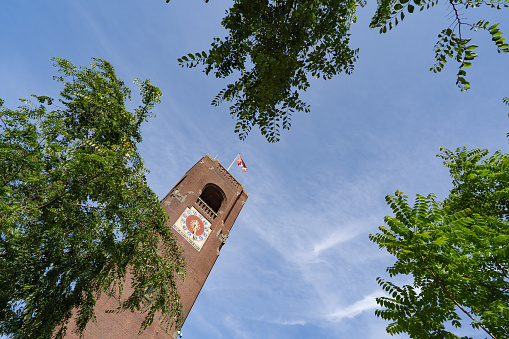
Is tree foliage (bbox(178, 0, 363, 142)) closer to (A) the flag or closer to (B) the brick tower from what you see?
(B) the brick tower

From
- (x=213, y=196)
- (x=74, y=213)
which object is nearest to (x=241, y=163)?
(x=213, y=196)

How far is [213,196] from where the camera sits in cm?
2738

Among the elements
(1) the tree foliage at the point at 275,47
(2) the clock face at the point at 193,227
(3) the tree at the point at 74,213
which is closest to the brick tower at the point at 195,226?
(2) the clock face at the point at 193,227

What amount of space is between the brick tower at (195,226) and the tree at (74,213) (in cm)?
522

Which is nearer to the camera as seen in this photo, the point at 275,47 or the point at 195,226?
the point at 275,47

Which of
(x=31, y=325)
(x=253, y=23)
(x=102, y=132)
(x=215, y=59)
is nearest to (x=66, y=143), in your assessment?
(x=102, y=132)

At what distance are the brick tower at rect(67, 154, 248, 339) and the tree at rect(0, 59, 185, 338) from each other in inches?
205

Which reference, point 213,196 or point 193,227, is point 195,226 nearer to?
point 193,227

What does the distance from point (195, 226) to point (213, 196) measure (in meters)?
5.73

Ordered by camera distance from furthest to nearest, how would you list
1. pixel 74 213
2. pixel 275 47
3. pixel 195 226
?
pixel 195 226
pixel 74 213
pixel 275 47

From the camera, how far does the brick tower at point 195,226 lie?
1434 cm

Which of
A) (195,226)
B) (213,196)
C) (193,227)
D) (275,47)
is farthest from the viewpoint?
(213,196)

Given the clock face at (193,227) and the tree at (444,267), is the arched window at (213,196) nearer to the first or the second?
the clock face at (193,227)

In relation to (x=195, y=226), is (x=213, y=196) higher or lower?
higher
